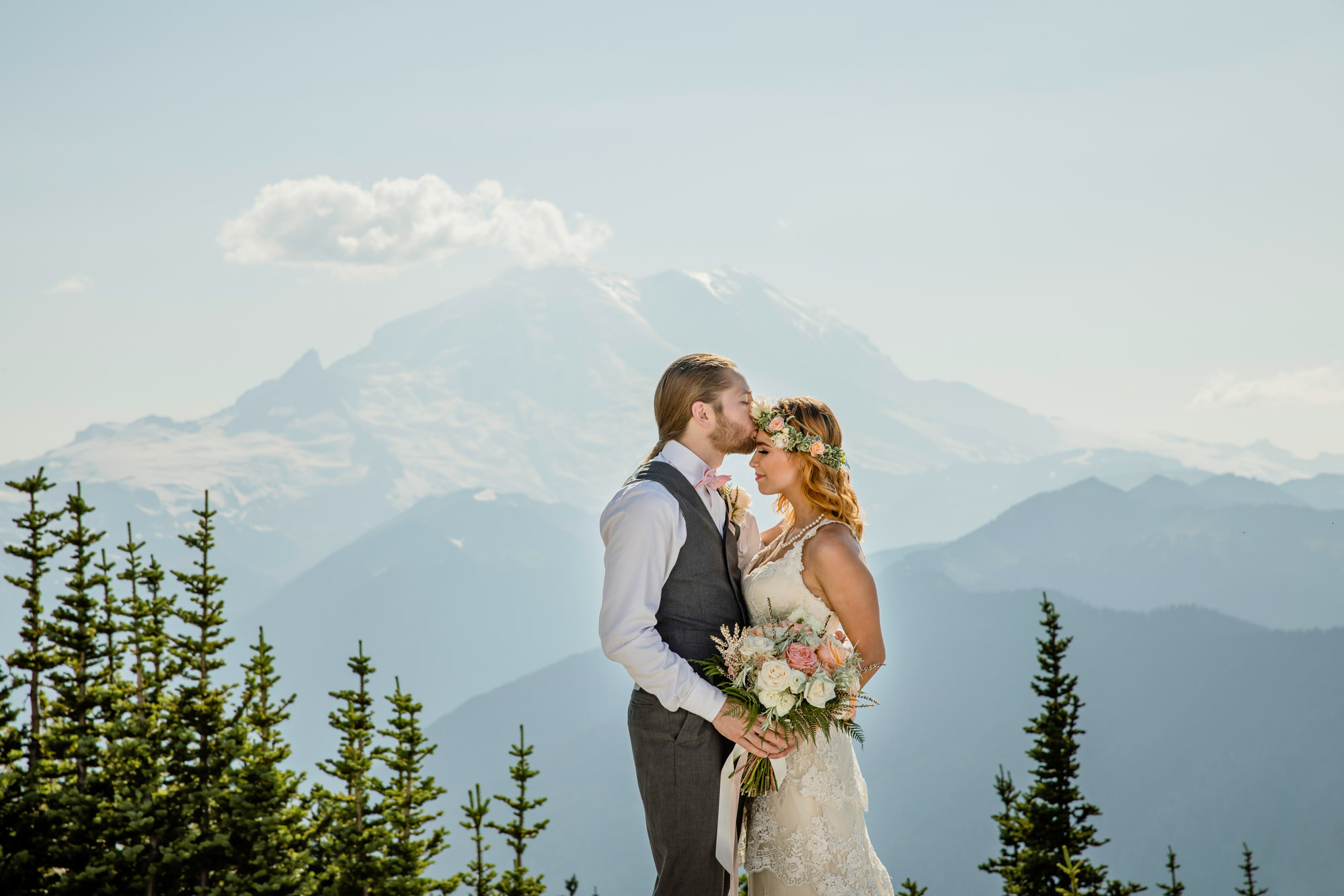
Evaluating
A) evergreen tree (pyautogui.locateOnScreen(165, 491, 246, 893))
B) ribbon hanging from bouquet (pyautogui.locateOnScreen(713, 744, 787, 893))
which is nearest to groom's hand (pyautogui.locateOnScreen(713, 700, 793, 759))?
ribbon hanging from bouquet (pyautogui.locateOnScreen(713, 744, 787, 893))

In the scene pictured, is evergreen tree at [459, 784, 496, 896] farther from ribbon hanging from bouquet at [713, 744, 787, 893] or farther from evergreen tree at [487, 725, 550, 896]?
ribbon hanging from bouquet at [713, 744, 787, 893]

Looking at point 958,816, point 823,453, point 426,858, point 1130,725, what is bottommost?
point 426,858

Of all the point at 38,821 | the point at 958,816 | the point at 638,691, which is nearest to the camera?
the point at 638,691

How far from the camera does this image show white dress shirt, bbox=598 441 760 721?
5.19 m

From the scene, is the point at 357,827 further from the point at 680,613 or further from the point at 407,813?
the point at 680,613

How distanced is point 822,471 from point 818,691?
1.59 m

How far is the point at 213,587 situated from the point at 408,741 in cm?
385

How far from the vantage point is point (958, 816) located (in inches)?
6742

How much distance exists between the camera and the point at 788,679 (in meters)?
5.15

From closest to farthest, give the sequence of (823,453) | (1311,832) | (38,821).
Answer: (823,453) → (38,821) → (1311,832)

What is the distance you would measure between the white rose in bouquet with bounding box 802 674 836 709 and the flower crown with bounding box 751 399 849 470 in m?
1.43

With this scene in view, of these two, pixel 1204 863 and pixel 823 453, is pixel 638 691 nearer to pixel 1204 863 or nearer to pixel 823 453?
pixel 823 453

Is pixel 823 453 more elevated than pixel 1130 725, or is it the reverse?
pixel 1130 725

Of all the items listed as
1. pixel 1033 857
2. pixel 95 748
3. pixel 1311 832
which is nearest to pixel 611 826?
pixel 1311 832
